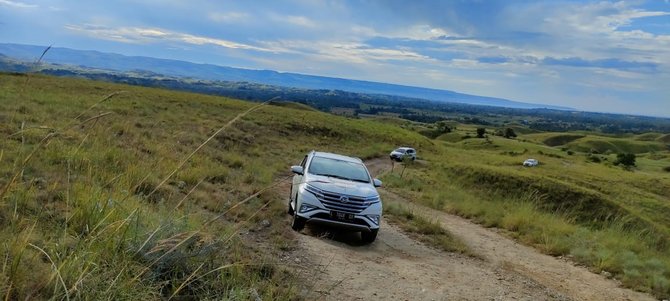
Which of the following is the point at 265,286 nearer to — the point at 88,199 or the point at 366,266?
the point at 88,199

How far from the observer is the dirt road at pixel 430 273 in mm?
6812

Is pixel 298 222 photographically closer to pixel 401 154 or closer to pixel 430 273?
pixel 430 273

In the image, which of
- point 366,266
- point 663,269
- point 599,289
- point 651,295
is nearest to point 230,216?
point 366,266

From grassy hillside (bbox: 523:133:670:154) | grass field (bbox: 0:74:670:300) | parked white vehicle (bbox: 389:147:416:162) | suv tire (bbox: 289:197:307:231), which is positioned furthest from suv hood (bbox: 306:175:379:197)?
grassy hillside (bbox: 523:133:670:154)

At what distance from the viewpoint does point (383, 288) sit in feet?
22.5

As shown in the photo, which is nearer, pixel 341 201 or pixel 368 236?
pixel 341 201

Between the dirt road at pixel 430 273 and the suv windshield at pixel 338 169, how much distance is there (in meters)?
1.26

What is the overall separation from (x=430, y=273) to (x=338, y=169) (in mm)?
3839

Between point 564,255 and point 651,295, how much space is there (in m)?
2.53

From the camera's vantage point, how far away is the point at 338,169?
37.1ft

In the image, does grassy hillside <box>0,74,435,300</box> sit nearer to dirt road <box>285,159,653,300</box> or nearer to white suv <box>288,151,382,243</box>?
white suv <box>288,151,382,243</box>

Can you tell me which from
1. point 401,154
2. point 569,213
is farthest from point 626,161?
point 569,213

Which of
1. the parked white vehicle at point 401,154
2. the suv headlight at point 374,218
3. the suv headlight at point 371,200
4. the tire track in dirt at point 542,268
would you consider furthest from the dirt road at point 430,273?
the parked white vehicle at point 401,154

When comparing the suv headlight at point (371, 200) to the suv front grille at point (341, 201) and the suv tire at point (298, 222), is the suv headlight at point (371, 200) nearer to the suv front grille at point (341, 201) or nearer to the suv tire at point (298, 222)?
the suv front grille at point (341, 201)
